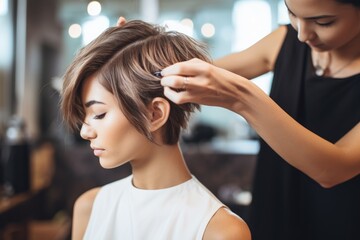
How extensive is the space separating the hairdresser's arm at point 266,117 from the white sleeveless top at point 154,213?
9.0 inches

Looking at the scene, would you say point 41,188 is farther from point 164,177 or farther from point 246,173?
point 164,177

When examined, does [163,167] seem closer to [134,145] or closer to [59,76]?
[134,145]

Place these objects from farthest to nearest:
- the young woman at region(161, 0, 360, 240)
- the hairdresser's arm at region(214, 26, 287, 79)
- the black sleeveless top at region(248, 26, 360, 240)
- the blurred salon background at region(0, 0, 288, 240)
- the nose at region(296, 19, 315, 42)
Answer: the blurred salon background at region(0, 0, 288, 240), the hairdresser's arm at region(214, 26, 287, 79), the black sleeveless top at region(248, 26, 360, 240), the nose at region(296, 19, 315, 42), the young woman at region(161, 0, 360, 240)

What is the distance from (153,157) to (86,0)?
2794mm

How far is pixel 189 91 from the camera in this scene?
73 centimetres

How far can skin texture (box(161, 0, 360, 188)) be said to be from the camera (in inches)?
28.6

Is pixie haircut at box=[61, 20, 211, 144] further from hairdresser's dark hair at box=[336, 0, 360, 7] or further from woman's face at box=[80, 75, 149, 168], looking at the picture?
hairdresser's dark hair at box=[336, 0, 360, 7]

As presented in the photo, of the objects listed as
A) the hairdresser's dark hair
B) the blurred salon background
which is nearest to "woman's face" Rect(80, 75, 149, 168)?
the hairdresser's dark hair

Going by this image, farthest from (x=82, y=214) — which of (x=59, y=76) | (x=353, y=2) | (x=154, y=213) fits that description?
(x=59, y=76)

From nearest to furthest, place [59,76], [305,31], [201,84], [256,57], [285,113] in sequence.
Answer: [201,84] → [285,113] → [305,31] → [256,57] → [59,76]

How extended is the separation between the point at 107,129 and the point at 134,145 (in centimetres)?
7

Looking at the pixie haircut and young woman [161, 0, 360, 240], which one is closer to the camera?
young woman [161, 0, 360, 240]

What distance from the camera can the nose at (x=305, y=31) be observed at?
93 centimetres

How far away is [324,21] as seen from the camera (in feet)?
3.01
